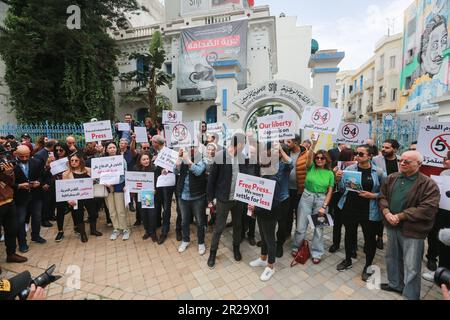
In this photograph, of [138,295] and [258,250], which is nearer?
[138,295]

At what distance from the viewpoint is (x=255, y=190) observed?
3408 millimetres

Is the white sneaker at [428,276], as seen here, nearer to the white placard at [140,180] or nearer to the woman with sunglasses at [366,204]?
the woman with sunglasses at [366,204]

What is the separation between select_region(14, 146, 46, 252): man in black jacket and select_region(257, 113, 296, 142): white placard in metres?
4.35

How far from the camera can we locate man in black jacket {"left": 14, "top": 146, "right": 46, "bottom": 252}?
13.8ft

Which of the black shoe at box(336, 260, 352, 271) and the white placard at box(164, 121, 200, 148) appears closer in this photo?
the black shoe at box(336, 260, 352, 271)

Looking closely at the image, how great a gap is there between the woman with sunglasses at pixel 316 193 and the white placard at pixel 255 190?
0.94 metres

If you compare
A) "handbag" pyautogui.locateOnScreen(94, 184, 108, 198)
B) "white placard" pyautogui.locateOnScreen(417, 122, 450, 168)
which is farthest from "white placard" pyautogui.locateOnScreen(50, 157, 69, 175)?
"white placard" pyautogui.locateOnScreen(417, 122, 450, 168)

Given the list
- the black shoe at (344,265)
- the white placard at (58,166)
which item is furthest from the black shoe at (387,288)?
the white placard at (58,166)

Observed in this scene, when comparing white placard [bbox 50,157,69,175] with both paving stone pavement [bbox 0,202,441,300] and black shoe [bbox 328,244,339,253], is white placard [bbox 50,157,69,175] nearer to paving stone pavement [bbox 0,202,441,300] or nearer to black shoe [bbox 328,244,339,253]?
paving stone pavement [bbox 0,202,441,300]

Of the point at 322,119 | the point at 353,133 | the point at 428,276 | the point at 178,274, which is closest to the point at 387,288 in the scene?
the point at 428,276

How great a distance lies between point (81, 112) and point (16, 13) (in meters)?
6.30
